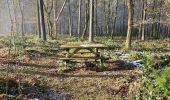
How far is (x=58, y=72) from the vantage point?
60.7ft

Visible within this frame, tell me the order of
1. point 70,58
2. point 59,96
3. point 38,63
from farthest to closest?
point 38,63
point 70,58
point 59,96

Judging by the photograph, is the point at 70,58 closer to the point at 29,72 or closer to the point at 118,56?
the point at 29,72

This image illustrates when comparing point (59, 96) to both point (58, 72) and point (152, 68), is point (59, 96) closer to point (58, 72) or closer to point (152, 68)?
point (58, 72)

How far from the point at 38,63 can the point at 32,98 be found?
7363 mm

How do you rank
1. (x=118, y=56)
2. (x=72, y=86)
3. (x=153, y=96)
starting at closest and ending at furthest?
1. (x=153, y=96)
2. (x=72, y=86)
3. (x=118, y=56)

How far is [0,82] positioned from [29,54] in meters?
8.96

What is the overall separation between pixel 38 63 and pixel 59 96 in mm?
6785

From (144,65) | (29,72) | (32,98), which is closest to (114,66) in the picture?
(144,65)

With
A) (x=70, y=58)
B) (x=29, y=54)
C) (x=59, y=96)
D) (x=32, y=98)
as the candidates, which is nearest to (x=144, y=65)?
(x=70, y=58)

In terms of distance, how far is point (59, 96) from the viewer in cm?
1478

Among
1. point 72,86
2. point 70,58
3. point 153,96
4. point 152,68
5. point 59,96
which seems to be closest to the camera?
point 153,96

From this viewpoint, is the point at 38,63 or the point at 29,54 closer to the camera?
the point at 38,63

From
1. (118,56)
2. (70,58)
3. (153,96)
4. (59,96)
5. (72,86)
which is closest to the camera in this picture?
(153,96)

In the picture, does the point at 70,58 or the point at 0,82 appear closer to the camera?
the point at 0,82
